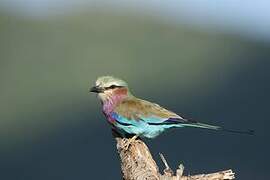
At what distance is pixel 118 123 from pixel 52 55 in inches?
840

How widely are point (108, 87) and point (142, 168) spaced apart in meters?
1.40

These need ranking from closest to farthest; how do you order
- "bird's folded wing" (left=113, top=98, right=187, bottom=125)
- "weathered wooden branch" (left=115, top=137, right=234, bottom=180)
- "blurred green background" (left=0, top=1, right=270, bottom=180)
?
"weathered wooden branch" (left=115, top=137, right=234, bottom=180), "bird's folded wing" (left=113, top=98, right=187, bottom=125), "blurred green background" (left=0, top=1, right=270, bottom=180)

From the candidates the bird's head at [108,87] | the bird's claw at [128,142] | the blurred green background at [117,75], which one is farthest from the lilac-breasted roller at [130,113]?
the blurred green background at [117,75]

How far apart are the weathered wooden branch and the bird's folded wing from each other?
1.18 ft

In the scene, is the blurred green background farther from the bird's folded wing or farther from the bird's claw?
the bird's claw

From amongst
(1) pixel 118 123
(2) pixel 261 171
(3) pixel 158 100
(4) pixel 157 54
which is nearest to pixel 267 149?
(2) pixel 261 171

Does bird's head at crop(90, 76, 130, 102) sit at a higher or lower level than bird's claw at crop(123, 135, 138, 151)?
higher

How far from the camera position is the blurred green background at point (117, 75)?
19453 mm

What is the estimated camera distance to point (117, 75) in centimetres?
2514

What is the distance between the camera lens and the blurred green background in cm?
1945

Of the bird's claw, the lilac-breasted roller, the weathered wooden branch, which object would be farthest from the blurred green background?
the weathered wooden branch

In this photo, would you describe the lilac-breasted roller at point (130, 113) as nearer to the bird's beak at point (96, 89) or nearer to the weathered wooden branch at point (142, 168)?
the bird's beak at point (96, 89)

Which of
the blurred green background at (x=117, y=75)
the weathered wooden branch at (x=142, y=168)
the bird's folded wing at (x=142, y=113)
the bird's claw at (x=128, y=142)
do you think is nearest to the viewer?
the weathered wooden branch at (x=142, y=168)

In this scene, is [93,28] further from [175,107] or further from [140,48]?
[175,107]
